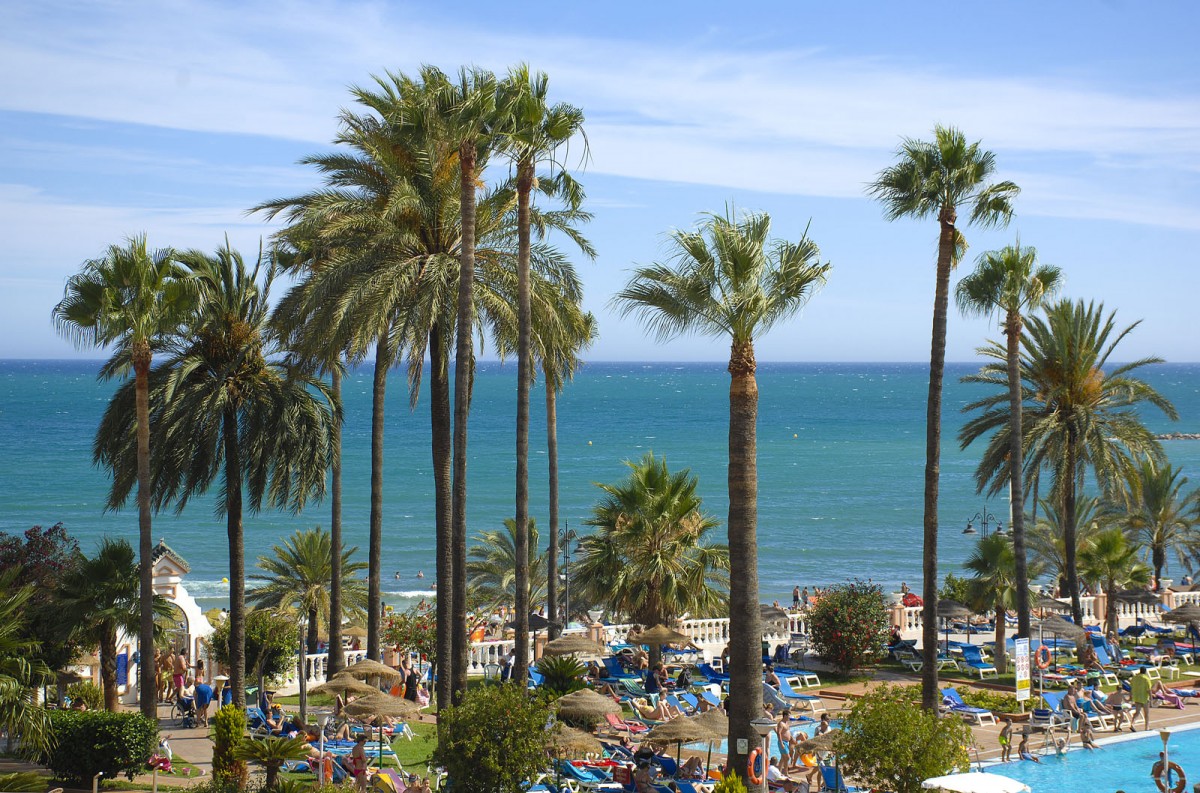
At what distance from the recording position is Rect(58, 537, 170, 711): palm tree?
69.1 feet

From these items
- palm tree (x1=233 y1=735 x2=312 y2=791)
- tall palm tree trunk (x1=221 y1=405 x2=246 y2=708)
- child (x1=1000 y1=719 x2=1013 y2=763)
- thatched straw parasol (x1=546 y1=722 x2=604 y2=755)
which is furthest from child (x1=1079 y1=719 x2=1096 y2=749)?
tall palm tree trunk (x1=221 y1=405 x2=246 y2=708)

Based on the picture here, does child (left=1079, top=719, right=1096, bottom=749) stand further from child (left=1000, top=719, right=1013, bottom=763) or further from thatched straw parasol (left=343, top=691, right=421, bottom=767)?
thatched straw parasol (left=343, top=691, right=421, bottom=767)

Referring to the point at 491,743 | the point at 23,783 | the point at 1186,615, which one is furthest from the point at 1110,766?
the point at 23,783

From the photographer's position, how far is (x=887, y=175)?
23.5 m

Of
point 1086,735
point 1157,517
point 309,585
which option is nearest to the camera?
point 1086,735

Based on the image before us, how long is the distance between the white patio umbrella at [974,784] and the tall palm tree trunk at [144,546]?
12.9 m

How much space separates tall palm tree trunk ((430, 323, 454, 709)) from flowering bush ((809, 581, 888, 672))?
10.5 metres

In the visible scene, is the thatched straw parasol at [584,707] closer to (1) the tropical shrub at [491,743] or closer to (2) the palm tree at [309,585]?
(1) the tropical shrub at [491,743]

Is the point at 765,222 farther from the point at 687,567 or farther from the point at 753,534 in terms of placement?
the point at 687,567

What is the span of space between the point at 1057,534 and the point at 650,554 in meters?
19.2

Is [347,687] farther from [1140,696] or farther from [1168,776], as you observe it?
[1140,696]

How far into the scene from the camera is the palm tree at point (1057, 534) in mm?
38000

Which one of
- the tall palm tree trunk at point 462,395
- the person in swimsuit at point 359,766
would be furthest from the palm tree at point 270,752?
the tall palm tree trunk at point 462,395

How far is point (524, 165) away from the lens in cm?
2070
